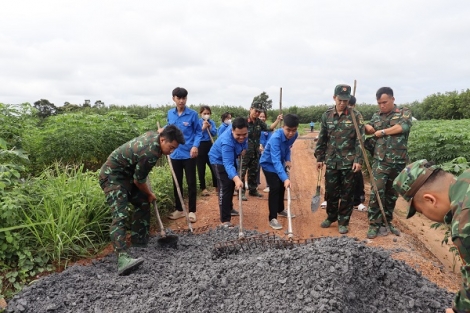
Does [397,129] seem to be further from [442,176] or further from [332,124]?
[442,176]

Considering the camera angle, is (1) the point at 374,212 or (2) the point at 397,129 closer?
(2) the point at 397,129

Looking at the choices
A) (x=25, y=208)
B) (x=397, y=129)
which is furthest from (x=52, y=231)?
(x=397, y=129)

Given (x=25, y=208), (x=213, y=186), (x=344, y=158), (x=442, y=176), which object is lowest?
(x=213, y=186)

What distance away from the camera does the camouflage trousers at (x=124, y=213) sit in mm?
3330

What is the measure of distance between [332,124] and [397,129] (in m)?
0.79

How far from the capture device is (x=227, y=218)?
4.60m

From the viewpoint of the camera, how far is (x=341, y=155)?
4.38 meters

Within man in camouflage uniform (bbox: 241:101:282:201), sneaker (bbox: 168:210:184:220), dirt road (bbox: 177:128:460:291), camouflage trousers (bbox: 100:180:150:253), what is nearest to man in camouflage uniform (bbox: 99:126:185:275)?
camouflage trousers (bbox: 100:180:150:253)

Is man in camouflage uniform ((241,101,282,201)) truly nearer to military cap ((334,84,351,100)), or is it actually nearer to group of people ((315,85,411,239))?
group of people ((315,85,411,239))

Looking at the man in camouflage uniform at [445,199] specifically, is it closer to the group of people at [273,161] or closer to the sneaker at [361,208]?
the group of people at [273,161]

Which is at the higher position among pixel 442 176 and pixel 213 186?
pixel 442 176

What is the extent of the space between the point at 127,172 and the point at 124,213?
0.44m

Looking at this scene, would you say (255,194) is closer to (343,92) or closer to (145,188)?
(343,92)

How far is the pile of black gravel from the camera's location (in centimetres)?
242
